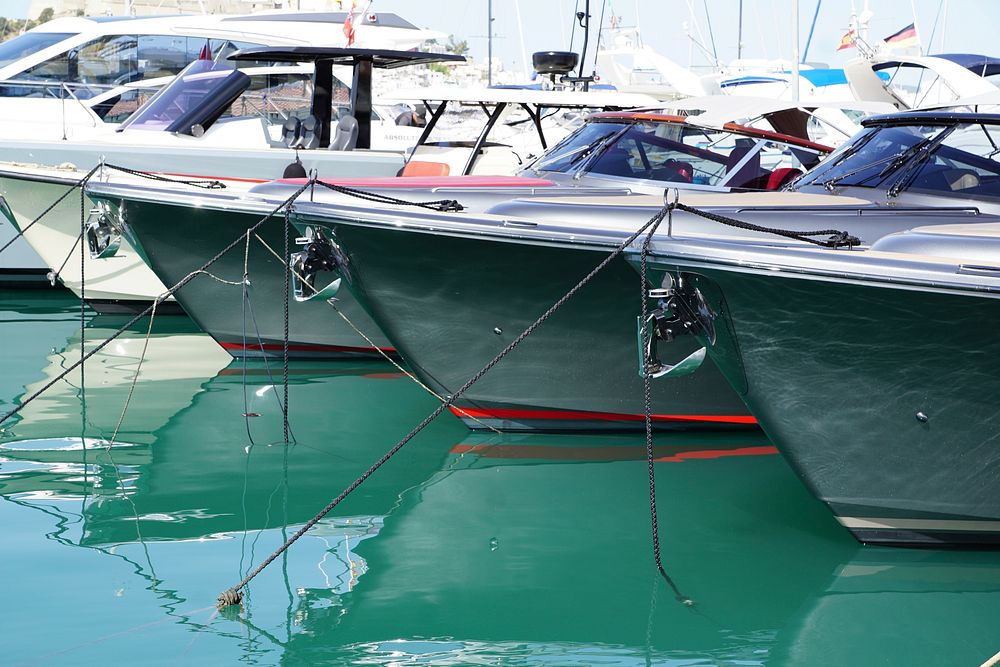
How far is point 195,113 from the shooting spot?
11.4m

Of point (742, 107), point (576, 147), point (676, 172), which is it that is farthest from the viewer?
point (576, 147)

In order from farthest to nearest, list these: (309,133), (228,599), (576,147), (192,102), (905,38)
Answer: (905,38)
(192,102)
(309,133)
(576,147)
(228,599)

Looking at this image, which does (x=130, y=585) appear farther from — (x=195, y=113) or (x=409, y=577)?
(x=195, y=113)

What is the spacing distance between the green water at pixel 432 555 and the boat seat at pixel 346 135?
10.9ft

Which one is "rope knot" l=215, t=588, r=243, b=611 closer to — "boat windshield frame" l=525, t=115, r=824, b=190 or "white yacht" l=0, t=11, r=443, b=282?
"boat windshield frame" l=525, t=115, r=824, b=190

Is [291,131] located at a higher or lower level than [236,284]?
higher

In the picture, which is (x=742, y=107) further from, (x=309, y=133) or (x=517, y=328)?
(x=309, y=133)

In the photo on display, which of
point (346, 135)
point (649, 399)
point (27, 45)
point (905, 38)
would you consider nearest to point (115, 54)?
point (27, 45)

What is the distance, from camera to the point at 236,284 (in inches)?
360

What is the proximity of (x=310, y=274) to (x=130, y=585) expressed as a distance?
8.31 feet

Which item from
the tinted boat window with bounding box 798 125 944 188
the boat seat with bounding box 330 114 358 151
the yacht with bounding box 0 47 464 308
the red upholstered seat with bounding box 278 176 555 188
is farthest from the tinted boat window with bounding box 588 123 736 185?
the boat seat with bounding box 330 114 358 151

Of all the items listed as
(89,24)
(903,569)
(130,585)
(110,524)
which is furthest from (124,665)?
(89,24)

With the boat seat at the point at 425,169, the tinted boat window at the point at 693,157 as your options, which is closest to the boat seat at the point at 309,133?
the boat seat at the point at 425,169

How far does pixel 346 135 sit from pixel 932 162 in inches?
217
